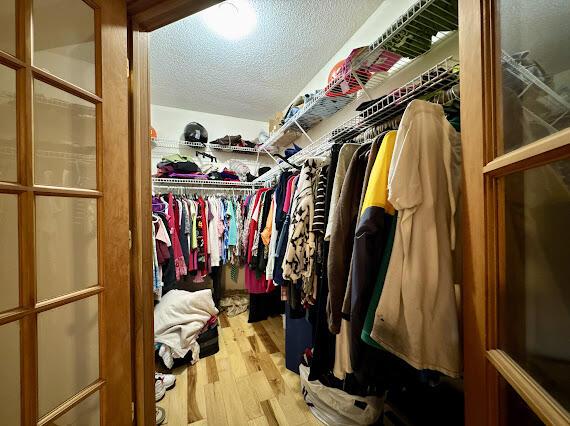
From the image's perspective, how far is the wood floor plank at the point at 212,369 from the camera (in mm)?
1521

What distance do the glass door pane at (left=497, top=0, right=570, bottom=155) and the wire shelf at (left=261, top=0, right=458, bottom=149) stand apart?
0.41 metres

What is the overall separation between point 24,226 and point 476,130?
1.07 meters

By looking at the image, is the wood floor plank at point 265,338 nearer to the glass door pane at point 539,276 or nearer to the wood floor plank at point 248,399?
the wood floor plank at point 248,399

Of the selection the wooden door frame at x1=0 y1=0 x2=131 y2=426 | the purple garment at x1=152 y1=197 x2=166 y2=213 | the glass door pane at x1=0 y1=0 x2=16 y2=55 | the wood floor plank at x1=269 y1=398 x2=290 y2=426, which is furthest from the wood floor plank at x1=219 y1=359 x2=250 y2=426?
the glass door pane at x1=0 y1=0 x2=16 y2=55

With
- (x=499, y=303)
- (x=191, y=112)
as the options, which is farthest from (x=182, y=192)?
(x=499, y=303)

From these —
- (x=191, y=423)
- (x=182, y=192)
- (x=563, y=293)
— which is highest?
(x=182, y=192)

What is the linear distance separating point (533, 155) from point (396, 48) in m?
0.92

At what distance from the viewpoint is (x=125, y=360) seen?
0.69 metres

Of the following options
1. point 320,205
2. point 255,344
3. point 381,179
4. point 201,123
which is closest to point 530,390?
point 381,179

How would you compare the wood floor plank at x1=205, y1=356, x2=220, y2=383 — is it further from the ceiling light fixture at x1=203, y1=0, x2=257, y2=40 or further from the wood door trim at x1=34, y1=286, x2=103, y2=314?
the ceiling light fixture at x1=203, y1=0, x2=257, y2=40

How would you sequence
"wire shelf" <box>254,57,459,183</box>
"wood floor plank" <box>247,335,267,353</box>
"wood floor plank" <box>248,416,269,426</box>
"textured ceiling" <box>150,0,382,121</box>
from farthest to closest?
"wood floor plank" <box>247,335,267,353</box>, "textured ceiling" <box>150,0,382,121</box>, "wood floor plank" <box>248,416,269,426</box>, "wire shelf" <box>254,57,459,183</box>

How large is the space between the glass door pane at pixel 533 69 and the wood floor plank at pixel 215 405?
5.64ft

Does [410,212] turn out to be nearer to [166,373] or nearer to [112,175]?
[112,175]

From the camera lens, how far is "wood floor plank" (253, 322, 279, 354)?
1.86 m
